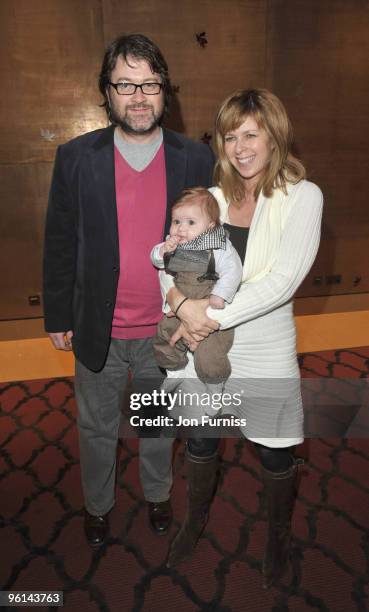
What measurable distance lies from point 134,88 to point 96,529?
2.02 metres

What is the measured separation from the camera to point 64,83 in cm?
418

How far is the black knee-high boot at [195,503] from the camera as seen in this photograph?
201 cm

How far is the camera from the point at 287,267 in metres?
1.60

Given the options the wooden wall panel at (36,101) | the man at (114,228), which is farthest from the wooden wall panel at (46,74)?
the man at (114,228)

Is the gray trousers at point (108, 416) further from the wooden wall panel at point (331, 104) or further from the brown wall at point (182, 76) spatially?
the wooden wall panel at point (331, 104)

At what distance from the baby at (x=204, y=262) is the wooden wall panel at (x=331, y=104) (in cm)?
344

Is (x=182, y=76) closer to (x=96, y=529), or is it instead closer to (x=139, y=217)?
(x=139, y=217)

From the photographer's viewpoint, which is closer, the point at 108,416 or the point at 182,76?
the point at 108,416

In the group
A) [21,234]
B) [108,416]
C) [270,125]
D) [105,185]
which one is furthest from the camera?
[21,234]

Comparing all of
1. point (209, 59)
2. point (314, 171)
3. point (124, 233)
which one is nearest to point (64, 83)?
point (209, 59)

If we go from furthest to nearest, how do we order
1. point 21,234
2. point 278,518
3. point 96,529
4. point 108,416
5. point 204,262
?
point 21,234 → point 96,529 → point 108,416 → point 278,518 → point 204,262

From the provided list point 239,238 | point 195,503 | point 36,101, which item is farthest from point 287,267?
point 36,101

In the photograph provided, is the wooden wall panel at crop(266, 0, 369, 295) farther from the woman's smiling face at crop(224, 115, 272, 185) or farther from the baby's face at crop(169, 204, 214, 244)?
the baby's face at crop(169, 204, 214, 244)

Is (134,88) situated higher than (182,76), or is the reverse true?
(182,76)
